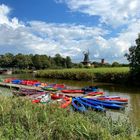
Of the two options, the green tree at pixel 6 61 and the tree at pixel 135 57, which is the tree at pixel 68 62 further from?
the tree at pixel 135 57

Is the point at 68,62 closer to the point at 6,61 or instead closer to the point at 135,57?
the point at 6,61

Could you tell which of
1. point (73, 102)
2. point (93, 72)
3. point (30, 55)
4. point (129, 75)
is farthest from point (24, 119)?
point (30, 55)

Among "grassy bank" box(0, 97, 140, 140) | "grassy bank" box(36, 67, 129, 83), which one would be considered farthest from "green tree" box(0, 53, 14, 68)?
"grassy bank" box(0, 97, 140, 140)

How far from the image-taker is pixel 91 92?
35.8 m

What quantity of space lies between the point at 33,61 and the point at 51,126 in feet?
400

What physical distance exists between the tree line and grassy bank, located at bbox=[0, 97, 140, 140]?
111251 millimetres

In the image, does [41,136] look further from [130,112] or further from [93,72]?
[93,72]

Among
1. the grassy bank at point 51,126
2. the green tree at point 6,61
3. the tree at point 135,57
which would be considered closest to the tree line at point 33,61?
the green tree at point 6,61

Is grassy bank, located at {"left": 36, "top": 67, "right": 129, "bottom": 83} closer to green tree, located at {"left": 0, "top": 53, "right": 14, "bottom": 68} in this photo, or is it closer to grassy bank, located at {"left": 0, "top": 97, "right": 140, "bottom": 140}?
grassy bank, located at {"left": 0, "top": 97, "right": 140, "bottom": 140}

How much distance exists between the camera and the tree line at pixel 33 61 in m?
126

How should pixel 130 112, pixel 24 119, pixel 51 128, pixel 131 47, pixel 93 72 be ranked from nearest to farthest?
pixel 51 128 < pixel 24 119 < pixel 130 112 < pixel 131 47 < pixel 93 72

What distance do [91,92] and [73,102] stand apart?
32.8 ft

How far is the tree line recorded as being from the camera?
12562 cm

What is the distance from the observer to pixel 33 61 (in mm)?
131125
